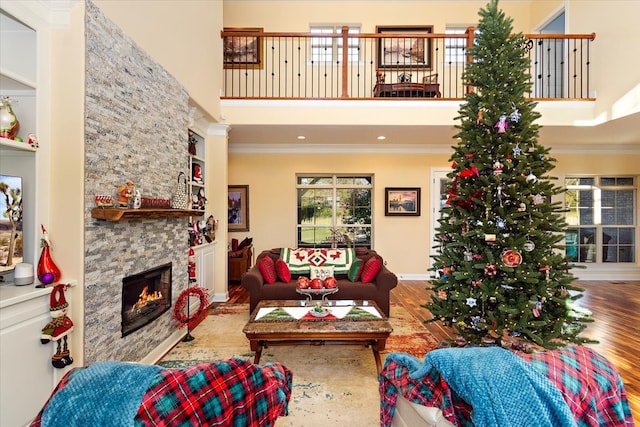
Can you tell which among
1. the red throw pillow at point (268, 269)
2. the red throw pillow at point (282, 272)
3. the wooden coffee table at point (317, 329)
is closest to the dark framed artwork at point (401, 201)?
the red throw pillow at point (282, 272)

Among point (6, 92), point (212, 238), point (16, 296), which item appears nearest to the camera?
Result: point (16, 296)

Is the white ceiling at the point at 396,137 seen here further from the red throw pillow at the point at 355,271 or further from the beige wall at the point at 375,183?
the red throw pillow at the point at 355,271

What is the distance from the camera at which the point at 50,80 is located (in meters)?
2.05

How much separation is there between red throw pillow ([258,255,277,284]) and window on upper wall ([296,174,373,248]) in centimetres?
229

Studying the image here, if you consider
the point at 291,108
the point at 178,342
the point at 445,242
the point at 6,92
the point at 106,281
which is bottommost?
the point at 178,342

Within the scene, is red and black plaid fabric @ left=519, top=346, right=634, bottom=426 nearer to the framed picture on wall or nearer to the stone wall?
the stone wall

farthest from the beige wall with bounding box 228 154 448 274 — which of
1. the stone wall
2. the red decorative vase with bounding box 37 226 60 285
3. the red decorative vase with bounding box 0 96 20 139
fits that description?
the red decorative vase with bounding box 0 96 20 139

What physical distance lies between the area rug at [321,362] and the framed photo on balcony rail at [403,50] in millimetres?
4978

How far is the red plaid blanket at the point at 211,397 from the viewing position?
91 cm

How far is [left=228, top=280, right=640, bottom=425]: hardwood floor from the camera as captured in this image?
2.85 meters

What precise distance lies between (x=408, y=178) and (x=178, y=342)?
198 inches

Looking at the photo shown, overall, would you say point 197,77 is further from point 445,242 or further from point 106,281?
point 445,242

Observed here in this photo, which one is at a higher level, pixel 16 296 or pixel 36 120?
pixel 36 120

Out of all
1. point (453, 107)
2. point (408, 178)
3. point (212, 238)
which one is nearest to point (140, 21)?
point (212, 238)
